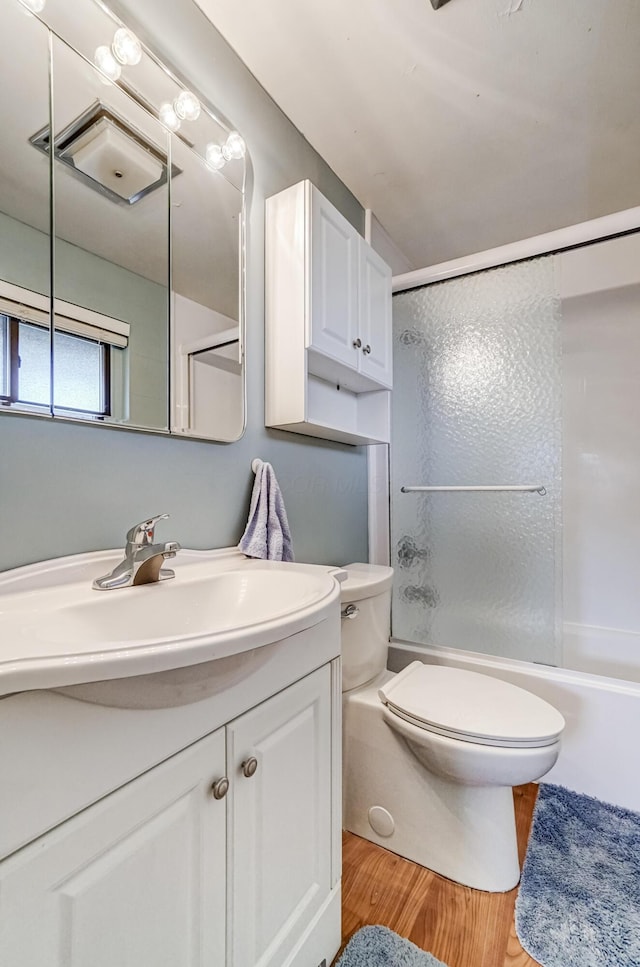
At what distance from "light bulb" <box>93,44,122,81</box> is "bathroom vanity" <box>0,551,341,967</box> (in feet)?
3.55

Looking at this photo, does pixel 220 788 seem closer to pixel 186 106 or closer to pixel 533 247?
pixel 186 106

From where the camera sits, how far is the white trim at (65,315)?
2.67 ft

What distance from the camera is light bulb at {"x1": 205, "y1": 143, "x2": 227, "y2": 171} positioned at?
1.23m

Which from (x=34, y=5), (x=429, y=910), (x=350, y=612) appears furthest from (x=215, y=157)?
(x=429, y=910)

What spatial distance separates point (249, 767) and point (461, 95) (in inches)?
77.3

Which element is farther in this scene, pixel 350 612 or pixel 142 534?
pixel 350 612

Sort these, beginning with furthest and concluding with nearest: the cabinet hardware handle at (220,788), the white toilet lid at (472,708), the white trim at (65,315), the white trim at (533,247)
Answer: the white trim at (533,247)
the white toilet lid at (472,708)
the white trim at (65,315)
the cabinet hardware handle at (220,788)

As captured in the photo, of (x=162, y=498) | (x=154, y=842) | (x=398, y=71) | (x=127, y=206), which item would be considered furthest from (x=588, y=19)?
(x=154, y=842)

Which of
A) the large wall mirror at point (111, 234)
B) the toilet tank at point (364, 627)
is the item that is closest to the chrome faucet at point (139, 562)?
the large wall mirror at point (111, 234)

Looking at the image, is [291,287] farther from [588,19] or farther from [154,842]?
[154,842]

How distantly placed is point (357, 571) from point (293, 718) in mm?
788

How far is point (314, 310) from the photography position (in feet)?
Answer: 4.50

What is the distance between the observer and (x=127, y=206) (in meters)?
1.03

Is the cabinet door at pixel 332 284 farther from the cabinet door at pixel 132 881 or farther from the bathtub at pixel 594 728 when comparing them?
the bathtub at pixel 594 728
